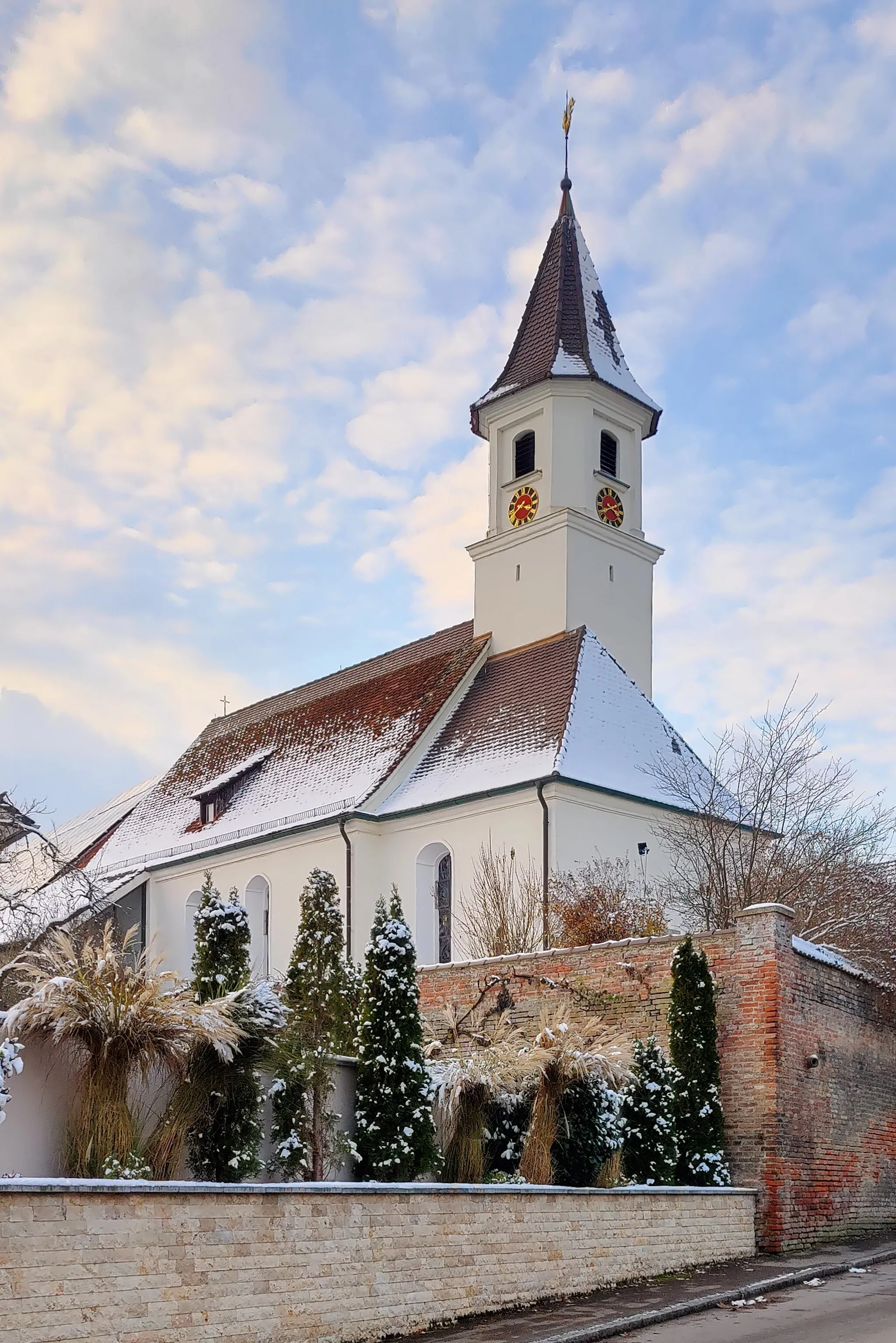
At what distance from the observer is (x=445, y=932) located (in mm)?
29391

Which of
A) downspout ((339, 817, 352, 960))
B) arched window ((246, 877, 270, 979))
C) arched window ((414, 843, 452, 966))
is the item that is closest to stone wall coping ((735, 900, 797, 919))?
arched window ((414, 843, 452, 966))

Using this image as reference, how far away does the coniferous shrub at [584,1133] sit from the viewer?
14.1 m

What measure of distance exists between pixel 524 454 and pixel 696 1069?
21.4 metres

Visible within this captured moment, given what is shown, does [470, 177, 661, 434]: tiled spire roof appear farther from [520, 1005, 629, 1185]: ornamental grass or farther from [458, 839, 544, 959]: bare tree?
[520, 1005, 629, 1185]: ornamental grass

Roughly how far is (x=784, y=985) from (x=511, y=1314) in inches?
221

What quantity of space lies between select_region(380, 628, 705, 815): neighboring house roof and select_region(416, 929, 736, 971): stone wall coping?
931 cm

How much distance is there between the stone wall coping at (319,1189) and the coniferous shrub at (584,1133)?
250 millimetres

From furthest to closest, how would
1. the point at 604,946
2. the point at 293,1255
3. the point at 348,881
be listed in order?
the point at 348,881 < the point at 604,946 < the point at 293,1255

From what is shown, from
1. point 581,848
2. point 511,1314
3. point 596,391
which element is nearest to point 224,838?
point 581,848

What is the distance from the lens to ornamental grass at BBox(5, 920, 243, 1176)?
31.4 feet

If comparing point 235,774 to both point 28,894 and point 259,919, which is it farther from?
point 28,894

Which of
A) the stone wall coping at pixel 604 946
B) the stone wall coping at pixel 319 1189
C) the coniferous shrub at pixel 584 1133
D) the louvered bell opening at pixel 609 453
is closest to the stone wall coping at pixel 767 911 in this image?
the stone wall coping at pixel 604 946

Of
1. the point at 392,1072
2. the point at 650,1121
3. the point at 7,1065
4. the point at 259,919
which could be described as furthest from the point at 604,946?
the point at 259,919

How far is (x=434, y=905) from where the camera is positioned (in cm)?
2969
